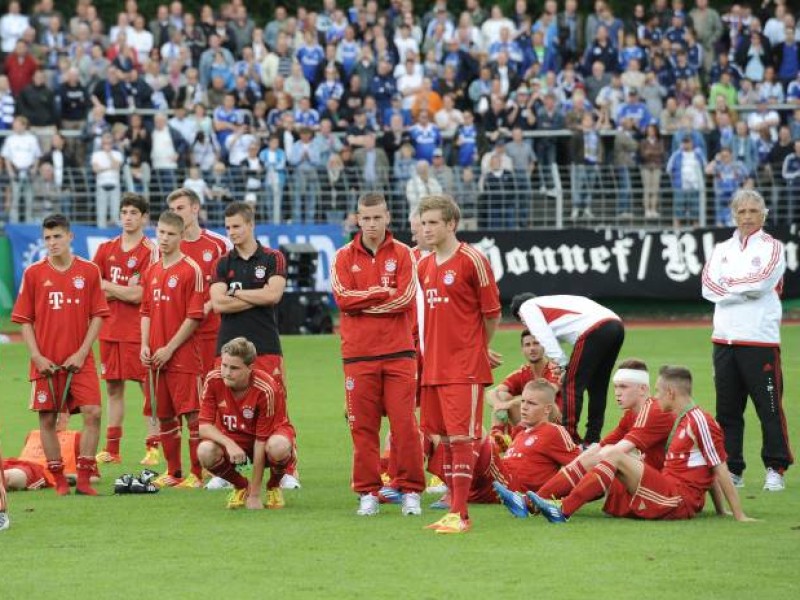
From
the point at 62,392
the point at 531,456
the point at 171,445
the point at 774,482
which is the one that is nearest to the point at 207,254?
the point at 171,445

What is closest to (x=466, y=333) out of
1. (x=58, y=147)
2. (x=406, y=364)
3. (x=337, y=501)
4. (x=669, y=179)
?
(x=406, y=364)

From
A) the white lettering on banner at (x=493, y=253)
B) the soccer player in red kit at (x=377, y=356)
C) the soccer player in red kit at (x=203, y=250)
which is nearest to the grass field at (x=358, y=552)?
the soccer player in red kit at (x=377, y=356)

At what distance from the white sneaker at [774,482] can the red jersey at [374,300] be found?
2870 mm

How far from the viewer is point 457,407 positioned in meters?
9.74

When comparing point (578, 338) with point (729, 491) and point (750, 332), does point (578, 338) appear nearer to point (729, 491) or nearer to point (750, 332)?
point (750, 332)

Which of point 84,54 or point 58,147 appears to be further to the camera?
point 84,54

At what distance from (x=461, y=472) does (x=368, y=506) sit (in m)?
0.90

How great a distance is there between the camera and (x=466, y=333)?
9.88 meters

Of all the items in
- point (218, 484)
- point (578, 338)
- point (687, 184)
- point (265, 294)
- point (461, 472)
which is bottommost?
point (218, 484)

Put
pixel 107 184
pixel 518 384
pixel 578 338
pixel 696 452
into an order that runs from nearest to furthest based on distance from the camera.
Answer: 1. pixel 696 452
2. pixel 578 338
3. pixel 518 384
4. pixel 107 184

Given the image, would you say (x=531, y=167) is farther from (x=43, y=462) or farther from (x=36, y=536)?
(x=36, y=536)

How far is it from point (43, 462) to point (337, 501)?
259 cm

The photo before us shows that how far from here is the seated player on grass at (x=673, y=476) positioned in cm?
978

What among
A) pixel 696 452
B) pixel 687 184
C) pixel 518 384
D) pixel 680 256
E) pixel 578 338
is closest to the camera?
pixel 696 452
